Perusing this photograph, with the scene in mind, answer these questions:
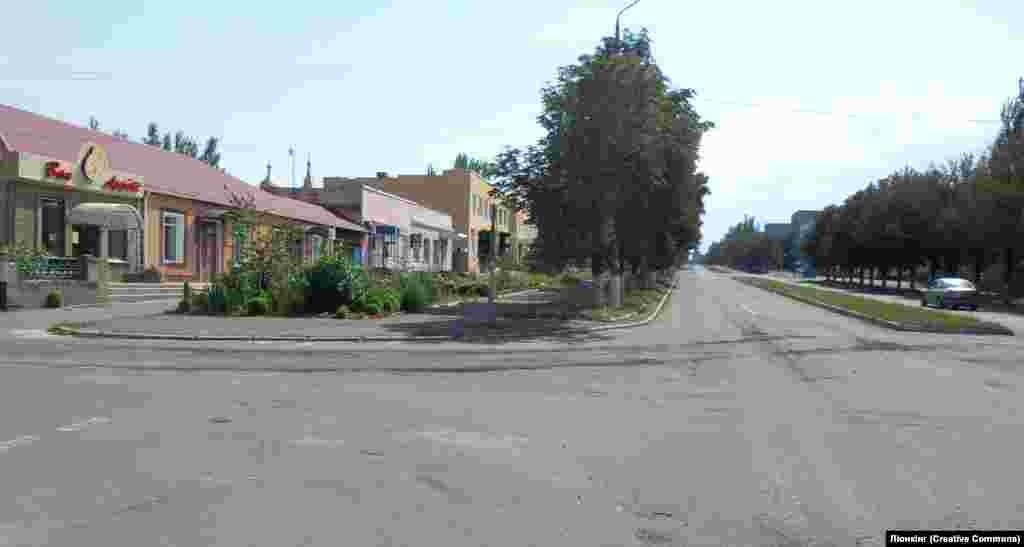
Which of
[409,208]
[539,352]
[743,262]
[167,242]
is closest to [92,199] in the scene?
[167,242]

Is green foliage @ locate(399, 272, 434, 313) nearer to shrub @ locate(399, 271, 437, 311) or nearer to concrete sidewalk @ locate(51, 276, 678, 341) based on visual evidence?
shrub @ locate(399, 271, 437, 311)

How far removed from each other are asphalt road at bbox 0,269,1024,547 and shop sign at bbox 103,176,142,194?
14707 millimetres

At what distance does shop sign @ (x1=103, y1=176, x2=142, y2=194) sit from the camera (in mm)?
25734

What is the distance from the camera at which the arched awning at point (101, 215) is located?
2441 cm

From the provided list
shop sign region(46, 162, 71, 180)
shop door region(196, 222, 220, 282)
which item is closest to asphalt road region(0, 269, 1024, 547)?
shop sign region(46, 162, 71, 180)

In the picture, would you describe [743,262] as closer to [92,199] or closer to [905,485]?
[92,199]

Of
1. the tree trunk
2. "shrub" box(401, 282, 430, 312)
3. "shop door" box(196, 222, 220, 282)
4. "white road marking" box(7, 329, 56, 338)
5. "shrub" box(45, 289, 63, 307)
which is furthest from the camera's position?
the tree trunk

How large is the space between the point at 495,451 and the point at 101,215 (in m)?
22.4

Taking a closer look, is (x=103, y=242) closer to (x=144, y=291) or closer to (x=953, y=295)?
(x=144, y=291)

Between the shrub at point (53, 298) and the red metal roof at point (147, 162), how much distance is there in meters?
4.82

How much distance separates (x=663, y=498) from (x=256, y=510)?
9.20 ft

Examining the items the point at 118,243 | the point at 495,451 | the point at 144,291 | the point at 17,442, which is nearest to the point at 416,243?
the point at 118,243

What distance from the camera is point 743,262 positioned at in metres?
185

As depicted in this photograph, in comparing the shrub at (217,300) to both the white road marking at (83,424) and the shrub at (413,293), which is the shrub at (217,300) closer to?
the shrub at (413,293)
